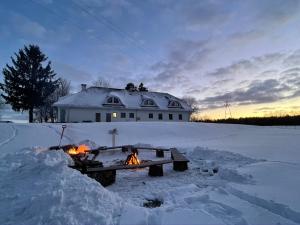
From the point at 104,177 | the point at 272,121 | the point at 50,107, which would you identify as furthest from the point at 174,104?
the point at 104,177

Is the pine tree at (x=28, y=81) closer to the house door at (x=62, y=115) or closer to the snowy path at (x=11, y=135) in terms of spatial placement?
the house door at (x=62, y=115)

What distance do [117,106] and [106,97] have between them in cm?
233

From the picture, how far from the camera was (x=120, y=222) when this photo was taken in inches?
152

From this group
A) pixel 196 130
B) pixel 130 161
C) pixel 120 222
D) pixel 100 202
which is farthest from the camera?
pixel 196 130

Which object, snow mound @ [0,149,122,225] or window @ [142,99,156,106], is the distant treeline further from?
snow mound @ [0,149,122,225]

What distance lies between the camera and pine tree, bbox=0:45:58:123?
1384 inches

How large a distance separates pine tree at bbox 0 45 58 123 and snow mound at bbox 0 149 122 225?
32.5 m

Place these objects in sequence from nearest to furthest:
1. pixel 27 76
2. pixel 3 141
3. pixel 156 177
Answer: pixel 156 177
pixel 3 141
pixel 27 76

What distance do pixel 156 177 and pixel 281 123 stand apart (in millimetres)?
26423

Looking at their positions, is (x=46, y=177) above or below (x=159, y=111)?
below

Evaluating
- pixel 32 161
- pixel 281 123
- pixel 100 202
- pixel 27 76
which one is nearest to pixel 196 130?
pixel 281 123

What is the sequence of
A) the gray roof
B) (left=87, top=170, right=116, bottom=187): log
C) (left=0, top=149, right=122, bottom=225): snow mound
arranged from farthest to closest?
the gray roof → (left=87, top=170, right=116, bottom=187): log → (left=0, top=149, right=122, bottom=225): snow mound

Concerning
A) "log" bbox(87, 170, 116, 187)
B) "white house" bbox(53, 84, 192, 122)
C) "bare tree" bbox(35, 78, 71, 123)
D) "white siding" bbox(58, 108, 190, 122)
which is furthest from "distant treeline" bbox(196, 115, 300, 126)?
"bare tree" bbox(35, 78, 71, 123)

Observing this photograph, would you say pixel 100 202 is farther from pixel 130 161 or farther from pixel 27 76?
pixel 27 76
